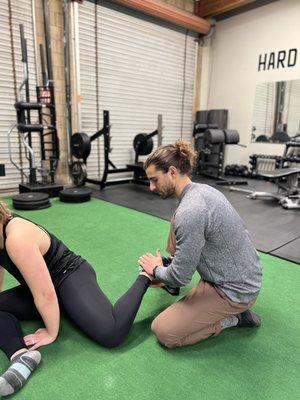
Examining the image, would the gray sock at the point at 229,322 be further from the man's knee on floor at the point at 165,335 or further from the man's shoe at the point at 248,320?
the man's knee on floor at the point at 165,335

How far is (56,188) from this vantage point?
5195 mm

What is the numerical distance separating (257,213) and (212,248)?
309cm

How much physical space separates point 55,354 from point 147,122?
6433mm

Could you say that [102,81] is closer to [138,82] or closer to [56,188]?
[138,82]

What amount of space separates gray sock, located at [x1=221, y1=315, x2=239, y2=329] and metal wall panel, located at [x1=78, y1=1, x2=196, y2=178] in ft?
17.1

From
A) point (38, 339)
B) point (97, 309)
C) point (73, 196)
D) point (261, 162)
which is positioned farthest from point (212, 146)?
point (38, 339)

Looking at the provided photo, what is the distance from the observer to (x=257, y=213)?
4.38 metres

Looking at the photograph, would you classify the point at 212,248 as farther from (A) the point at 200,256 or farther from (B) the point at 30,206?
(B) the point at 30,206

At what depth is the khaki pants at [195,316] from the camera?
5.37ft

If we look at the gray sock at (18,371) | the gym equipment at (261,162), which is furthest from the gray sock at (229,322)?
the gym equipment at (261,162)

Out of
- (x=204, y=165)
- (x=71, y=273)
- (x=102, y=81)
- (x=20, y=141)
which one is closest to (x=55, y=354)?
(x=71, y=273)

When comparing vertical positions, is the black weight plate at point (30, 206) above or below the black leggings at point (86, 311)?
below

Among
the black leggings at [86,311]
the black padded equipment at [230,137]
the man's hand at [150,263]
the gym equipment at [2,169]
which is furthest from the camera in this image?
the black padded equipment at [230,137]

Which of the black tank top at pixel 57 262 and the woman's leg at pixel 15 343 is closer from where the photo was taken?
the woman's leg at pixel 15 343
